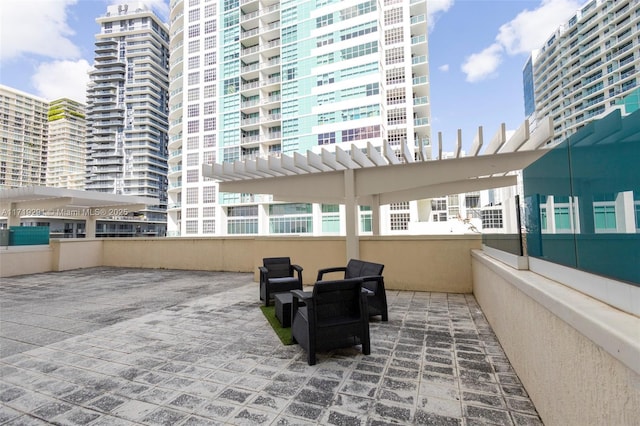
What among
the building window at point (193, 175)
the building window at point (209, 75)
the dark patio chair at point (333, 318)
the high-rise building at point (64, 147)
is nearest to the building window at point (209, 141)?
the building window at point (193, 175)

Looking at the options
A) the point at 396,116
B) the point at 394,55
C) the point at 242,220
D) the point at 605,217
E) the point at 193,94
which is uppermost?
the point at 193,94

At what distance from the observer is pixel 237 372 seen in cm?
291

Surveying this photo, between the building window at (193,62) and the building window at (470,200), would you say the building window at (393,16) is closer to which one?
the building window at (193,62)

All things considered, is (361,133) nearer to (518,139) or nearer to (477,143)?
(477,143)

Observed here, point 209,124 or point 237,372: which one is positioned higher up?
point 209,124

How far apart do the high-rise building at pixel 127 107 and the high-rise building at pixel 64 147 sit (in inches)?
640

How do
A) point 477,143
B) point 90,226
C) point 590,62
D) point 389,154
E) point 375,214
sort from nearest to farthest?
1. point 477,143
2. point 389,154
3. point 375,214
4. point 90,226
5. point 590,62

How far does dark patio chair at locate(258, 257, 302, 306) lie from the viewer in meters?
5.36

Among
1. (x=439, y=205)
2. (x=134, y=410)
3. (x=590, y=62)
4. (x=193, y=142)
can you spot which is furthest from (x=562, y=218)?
(x=590, y=62)

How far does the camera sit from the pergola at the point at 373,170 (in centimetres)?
574

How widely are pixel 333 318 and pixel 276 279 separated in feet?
7.99

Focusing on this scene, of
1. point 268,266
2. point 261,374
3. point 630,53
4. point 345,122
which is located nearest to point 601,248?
point 261,374

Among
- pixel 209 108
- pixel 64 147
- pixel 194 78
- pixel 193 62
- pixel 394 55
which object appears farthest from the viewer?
pixel 64 147

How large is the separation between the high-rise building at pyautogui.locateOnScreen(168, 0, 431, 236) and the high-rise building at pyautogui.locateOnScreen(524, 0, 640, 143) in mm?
25659
